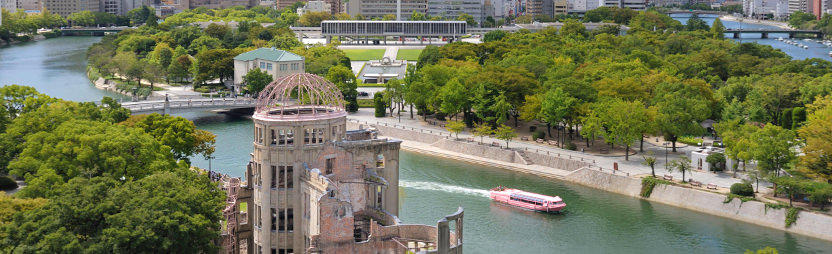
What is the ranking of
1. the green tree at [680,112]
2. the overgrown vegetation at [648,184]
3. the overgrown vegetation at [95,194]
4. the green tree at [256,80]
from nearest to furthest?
the overgrown vegetation at [95,194]
the overgrown vegetation at [648,184]
the green tree at [680,112]
the green tree at [256,80]

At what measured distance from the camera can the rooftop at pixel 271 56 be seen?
122438 mm

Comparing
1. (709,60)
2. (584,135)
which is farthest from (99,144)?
(709,60)

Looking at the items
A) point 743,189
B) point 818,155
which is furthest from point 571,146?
point 818,155

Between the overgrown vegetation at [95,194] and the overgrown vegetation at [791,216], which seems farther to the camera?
the overgrown vegetation at [791,216]

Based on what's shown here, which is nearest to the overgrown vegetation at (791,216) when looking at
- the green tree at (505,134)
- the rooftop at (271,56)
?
the green tree at (505,134)

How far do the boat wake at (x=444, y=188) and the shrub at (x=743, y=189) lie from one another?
17.3m

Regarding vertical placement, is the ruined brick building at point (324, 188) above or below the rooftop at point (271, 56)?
below

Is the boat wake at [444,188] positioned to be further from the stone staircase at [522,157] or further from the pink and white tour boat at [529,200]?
the stone staircase at [522,157]

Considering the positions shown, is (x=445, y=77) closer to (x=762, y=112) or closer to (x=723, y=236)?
(x=762, y=112)

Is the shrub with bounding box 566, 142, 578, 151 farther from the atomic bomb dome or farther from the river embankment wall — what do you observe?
the atomic bomb dome

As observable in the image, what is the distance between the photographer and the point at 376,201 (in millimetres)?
43000

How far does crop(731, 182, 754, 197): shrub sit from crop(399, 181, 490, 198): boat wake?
56.6 ft

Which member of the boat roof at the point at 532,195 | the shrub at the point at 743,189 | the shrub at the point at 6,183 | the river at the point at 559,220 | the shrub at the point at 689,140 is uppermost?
the shrub at the point at 6,183

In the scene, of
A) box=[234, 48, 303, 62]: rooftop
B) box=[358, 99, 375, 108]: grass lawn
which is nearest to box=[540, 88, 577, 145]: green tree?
box=[358, 99, 375, 108]: grass lawn
